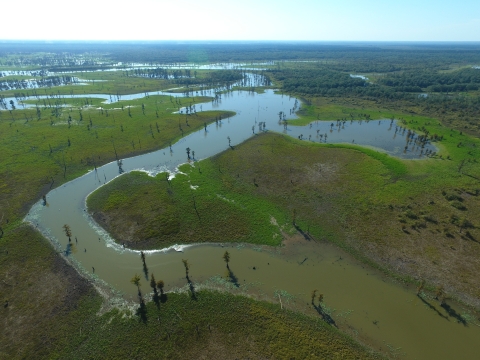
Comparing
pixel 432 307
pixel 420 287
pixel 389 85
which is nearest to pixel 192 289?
pixel 420 287

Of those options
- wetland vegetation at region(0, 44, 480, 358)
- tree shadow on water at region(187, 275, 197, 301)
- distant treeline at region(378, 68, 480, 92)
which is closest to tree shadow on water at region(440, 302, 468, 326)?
wetland vegetation at region(0, 44, 480, 358)

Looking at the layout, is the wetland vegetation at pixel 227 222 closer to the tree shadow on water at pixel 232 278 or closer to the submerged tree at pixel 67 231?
the tree shadow on water at pixel 232 278

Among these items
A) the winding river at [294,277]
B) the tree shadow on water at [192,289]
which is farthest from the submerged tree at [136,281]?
the tree shadow on water at [192,289]

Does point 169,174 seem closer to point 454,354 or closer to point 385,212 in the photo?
point 385,212

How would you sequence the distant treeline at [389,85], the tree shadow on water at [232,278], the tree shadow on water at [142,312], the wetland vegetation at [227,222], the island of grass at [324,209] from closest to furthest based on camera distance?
1. the wetland vegetation at [227,222]
2. the tree shadow on water at [142,312]
3. the tree shadow on water at [232,278]
4. the island of grass at [324,209]
5. the distant treeline at [389,85]

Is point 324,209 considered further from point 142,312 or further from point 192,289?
point 142,312

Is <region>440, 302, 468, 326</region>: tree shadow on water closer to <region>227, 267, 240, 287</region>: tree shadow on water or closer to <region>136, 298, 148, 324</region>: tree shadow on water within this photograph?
<region>227, 267, 240, 287</region>: tree shadow on water

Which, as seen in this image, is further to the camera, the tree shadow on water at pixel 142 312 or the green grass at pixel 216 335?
the tree shadow on water at pixel 142 312
